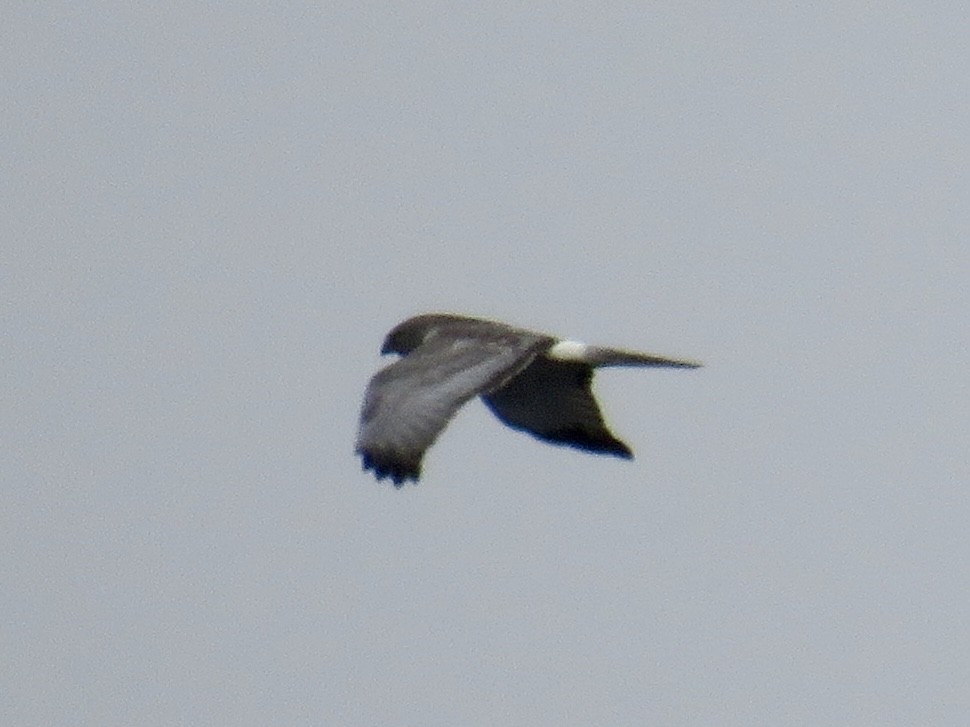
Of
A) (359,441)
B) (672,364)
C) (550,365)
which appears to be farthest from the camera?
(550,365)

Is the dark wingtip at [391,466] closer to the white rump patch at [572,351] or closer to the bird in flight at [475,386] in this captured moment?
the bird in flight at [475,386]

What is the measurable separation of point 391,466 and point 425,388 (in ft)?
3.43

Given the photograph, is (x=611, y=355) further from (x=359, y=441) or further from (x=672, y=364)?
(x=359, y=441)

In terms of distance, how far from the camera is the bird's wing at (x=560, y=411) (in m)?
23.5

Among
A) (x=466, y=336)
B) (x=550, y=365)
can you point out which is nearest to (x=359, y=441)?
(x=466, y=336)

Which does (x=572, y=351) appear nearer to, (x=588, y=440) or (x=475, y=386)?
(x=588, y=440)

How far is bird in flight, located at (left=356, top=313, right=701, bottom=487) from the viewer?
757 inches

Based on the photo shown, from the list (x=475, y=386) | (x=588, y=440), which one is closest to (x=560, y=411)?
(x=588, y=440)

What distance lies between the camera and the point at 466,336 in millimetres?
21641

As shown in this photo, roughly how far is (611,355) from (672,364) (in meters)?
0.99

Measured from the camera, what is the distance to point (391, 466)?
1894 centimetres

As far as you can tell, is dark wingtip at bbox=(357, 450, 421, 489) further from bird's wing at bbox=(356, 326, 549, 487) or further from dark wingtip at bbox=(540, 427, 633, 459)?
dark wingtip at bbox=(540, 427, 633, 459)

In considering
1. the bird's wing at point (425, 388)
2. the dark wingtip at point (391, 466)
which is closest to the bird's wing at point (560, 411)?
the bird's wing at point (425, 388)

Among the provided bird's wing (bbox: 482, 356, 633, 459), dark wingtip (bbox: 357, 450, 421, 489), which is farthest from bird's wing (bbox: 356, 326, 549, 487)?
bird's wing (bbox: 482, 356, 633, 459)
